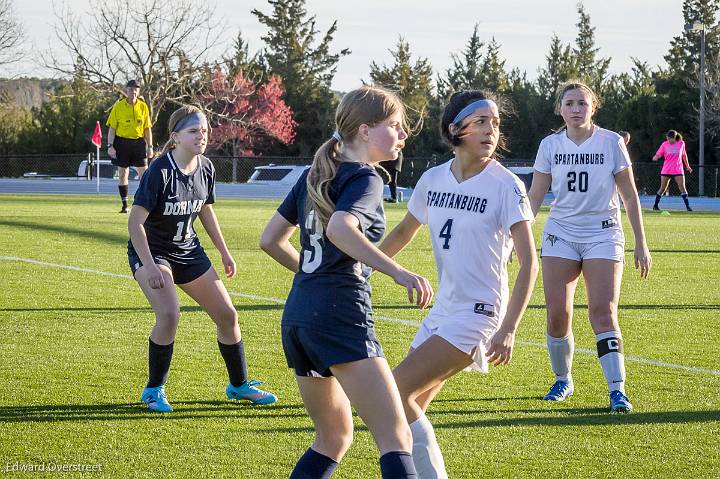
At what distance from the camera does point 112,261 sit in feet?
45.5

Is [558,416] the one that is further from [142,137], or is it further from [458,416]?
[142,137]

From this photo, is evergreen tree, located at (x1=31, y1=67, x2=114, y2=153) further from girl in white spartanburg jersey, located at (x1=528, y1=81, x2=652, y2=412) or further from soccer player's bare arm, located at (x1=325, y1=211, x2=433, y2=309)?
soccer player's bare arm, located at (x1=325, y1=211, x2=433, y2=309)

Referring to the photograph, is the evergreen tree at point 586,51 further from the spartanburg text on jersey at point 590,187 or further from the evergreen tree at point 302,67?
the spartanburg text on jersey at point 590,187

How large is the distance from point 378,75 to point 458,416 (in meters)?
59.4

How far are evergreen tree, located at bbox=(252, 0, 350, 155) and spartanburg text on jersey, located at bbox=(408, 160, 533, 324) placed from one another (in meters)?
57.4

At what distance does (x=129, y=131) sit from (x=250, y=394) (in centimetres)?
1372

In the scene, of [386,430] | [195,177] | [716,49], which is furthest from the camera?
[716,49]

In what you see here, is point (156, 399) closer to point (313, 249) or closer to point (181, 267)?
point (181, 267)

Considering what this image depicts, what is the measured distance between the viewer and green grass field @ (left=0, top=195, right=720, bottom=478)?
499 cm

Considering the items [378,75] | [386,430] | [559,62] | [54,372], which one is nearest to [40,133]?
[378,75]

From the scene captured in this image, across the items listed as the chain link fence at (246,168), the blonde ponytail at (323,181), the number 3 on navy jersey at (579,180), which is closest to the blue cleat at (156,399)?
the blonde ponytail at (323,181)

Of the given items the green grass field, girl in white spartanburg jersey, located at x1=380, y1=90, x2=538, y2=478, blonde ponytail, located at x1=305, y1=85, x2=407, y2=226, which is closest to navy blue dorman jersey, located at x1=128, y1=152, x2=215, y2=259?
the green grass field

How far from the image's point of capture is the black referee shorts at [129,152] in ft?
63.0

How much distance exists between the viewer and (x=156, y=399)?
6000 mm
